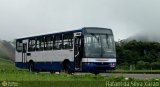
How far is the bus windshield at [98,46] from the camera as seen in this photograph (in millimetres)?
27328

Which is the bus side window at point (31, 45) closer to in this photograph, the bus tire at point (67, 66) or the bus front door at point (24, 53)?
the bus front door at point (24, 53)

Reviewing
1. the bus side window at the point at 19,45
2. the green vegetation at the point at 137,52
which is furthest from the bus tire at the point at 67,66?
the green vegetation at the point at 137,52

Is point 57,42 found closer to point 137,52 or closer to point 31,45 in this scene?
point 31,45

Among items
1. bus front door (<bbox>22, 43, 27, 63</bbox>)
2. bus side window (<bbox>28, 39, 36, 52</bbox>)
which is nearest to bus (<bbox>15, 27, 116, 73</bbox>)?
bus side window (<bbox>28, 39, 36, 52</bbox>)

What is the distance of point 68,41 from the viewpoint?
29.3m

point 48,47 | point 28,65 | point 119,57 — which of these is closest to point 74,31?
point 48,47

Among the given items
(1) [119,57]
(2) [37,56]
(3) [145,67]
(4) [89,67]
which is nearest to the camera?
(4) [89,67]

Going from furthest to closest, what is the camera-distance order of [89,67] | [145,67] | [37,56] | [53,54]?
1. [145,67]
2. [37,56]
3. [53,54]
4. [89,67]

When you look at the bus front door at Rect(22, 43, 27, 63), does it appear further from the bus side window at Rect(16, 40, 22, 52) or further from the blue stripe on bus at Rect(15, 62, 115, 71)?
the bus side window at Rect(16, 40, 22, 52)

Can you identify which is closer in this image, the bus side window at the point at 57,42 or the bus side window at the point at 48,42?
the bus side window at the point at 57,42

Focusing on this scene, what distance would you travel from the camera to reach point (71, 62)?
28688 millimetres

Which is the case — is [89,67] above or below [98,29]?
below

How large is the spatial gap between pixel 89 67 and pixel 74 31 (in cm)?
277

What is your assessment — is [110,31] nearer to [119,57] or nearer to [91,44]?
[91,44]
